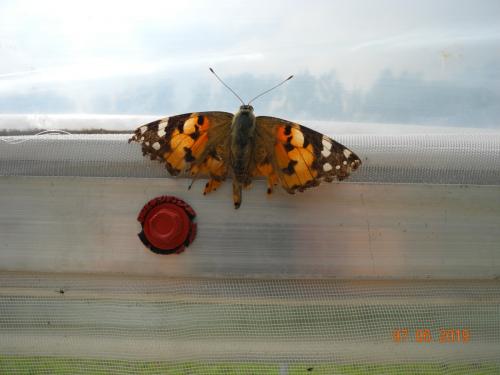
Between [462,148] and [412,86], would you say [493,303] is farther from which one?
[412,86]

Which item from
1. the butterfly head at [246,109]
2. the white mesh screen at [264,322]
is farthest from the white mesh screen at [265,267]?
the butterfly head at [246,109]

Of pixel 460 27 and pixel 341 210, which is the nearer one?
pixel 341 210

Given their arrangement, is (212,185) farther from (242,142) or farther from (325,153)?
(325,153)

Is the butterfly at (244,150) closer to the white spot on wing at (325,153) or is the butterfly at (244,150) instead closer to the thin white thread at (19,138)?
the white spot on wing at (325,153)

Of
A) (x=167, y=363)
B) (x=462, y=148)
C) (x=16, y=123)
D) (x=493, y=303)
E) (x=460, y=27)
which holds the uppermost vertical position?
(x=460, y=27)

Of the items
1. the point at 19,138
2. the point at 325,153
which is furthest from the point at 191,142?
the point at 19,138

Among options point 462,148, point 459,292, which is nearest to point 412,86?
point 462,148

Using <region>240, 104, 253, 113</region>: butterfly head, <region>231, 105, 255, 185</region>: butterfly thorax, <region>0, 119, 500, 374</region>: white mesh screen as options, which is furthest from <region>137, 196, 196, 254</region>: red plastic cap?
<region>240, 104, 253, 113</region>: butterfly head
